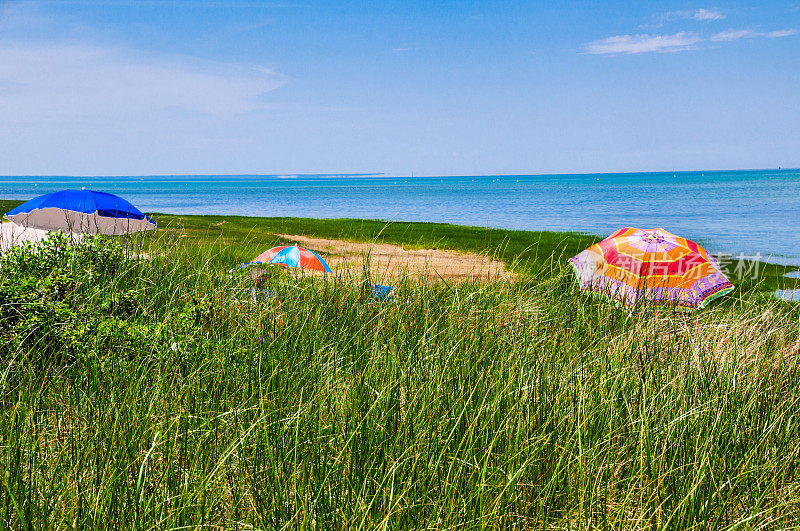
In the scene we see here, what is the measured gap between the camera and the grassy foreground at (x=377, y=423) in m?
2.22

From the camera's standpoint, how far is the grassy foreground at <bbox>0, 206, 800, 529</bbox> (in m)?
2.22

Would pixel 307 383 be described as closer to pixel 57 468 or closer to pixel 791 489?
pixel 57 468

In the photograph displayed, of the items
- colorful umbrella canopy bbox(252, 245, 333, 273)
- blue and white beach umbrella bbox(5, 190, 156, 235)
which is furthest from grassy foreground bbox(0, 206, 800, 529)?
blue and white beach umbrella bbox(5, 190, 156, 235)

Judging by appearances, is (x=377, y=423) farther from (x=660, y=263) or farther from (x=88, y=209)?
(x=88, y=209)

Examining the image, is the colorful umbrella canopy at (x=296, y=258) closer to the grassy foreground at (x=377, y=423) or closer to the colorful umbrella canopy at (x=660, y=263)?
the grassy foreground at (x=377, y=423)

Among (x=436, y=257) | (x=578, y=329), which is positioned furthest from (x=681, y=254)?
(x=436, y=257)

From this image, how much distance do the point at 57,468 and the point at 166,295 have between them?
8.65 feet

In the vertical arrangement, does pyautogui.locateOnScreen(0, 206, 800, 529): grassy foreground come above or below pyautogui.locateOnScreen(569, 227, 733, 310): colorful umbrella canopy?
below

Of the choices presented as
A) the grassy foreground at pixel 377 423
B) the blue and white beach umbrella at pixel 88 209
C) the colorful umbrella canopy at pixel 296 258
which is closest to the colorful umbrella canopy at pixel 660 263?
the grassy foreground at pixel 377 423

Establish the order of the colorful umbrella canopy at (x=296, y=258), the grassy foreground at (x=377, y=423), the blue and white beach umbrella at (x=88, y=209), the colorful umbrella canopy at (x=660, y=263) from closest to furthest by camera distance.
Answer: the grassy foreground at (x=377, y=423) → the colorful umbrella canopy at (x=660, y=263) → the colorful umbrella canopy at (x=296, y=258) → the blue and white beach umbrella at (x=88, y=209)

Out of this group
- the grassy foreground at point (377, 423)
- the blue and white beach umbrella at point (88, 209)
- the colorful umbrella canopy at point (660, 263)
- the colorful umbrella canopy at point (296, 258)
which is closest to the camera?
the grassy foreground at point (377, 423)

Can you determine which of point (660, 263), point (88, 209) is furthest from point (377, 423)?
point (88, 209)

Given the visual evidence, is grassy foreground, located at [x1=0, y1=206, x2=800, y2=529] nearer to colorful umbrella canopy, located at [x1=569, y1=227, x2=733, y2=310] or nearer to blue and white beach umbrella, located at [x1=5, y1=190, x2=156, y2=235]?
colorful umbrella canopy, located at [x1=569, y1=227, x2=733, y2=310]

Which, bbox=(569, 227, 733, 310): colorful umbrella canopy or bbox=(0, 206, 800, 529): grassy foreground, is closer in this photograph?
bbox=(0, 206, 800, 529): grassy foreground
